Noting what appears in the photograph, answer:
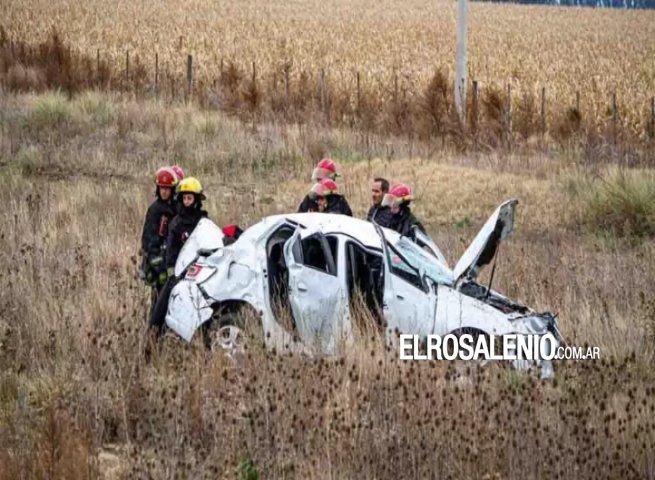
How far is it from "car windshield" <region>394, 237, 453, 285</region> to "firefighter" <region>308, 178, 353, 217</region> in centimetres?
210

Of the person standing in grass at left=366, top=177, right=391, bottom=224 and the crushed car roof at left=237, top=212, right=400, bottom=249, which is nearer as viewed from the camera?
the crushed car roof at left=237, top=212, right=400, bottom=249

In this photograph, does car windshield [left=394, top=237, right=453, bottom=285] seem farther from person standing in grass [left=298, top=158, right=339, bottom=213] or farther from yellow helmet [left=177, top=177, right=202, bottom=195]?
person standing in grass [left=298, top=158, right=339, bottom=213]

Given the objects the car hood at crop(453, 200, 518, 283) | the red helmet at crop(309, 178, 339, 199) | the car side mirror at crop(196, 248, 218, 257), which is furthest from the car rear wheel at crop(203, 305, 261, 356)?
the red helmet at crop(309, 178, 339, 199)

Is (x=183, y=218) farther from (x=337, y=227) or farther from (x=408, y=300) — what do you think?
(x=408, y=300)

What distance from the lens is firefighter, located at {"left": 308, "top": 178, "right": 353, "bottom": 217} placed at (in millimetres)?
12898

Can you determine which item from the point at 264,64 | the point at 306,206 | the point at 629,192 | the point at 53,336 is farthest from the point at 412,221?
the point at 264,64

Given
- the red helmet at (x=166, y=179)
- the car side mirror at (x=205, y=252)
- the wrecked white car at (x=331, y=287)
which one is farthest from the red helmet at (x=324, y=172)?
the car side mirror at (x=205, y=252)

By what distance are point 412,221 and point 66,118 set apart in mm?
14115

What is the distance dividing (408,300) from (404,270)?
275 mm

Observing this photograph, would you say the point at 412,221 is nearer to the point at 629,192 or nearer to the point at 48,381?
the point at 48,381

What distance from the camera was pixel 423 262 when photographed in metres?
10.6

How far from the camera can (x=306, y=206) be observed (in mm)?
13156

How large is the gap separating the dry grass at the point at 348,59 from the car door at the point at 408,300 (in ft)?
46.6

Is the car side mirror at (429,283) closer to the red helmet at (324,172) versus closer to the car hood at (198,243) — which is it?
the car hood at (198,243)
